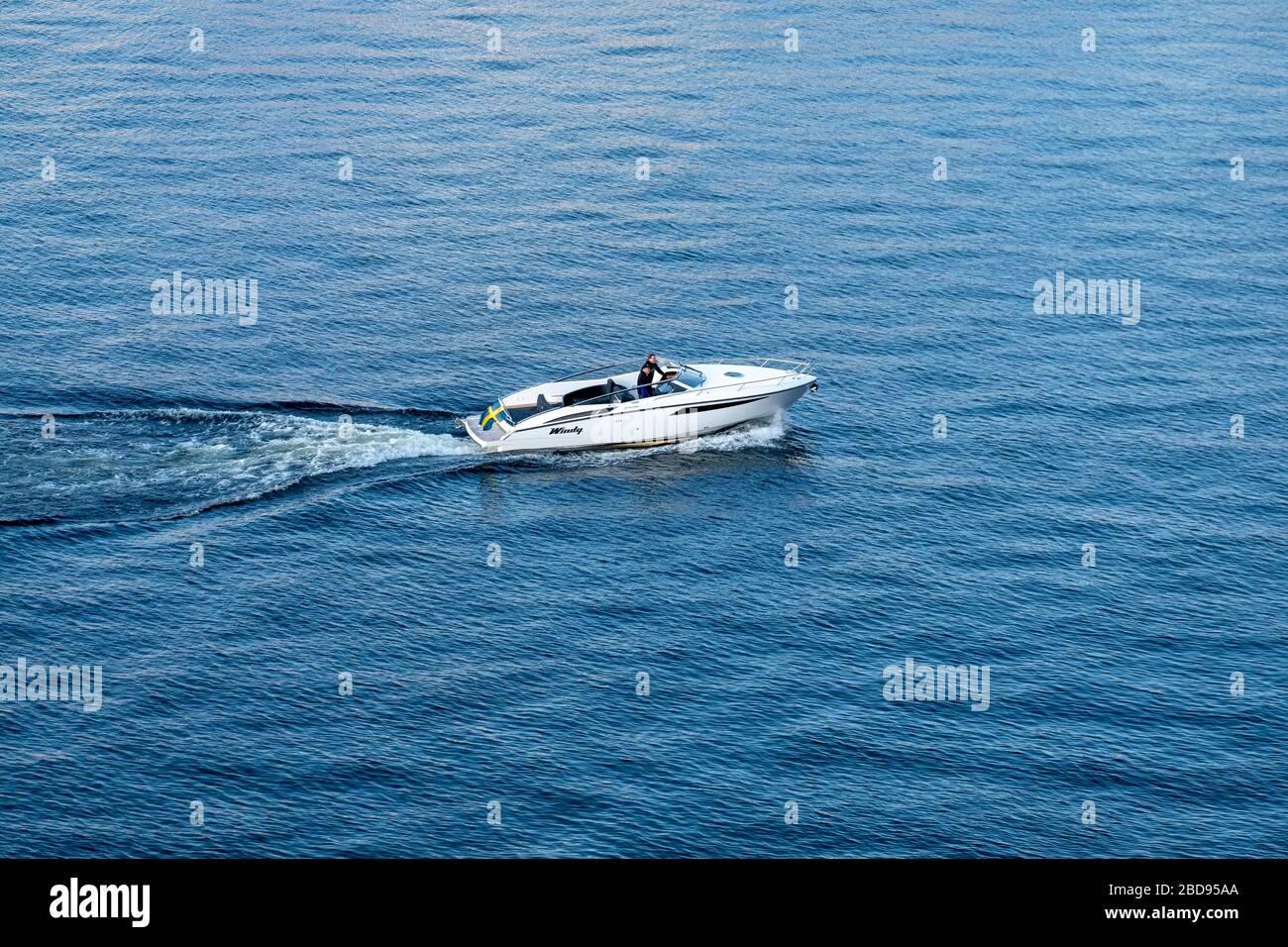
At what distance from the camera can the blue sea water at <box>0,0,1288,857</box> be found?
71.1 meters

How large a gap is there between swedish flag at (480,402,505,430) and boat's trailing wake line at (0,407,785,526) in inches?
60.5

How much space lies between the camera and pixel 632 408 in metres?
96.2

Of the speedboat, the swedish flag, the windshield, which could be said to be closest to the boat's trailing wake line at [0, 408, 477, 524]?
the swedish flag

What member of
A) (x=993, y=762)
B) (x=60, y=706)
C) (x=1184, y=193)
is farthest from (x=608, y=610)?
(x=1184, y=193)

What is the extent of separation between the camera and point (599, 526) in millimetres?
90438

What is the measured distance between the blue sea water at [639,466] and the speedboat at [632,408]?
6.04 feet

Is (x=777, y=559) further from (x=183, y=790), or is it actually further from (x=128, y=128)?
(x=128, y=128)

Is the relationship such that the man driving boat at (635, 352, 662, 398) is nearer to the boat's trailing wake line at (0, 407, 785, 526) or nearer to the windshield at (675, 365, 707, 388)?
the windshield at (675, 365, 707, 388)

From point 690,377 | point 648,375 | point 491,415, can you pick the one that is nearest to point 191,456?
point 491,415

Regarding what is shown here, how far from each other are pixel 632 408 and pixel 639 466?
3.26m

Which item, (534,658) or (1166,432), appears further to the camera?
(1166,432)

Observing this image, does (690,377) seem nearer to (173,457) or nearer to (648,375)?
(648,375)

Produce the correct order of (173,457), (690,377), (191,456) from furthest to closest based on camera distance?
(690,377)
(191,456)
(173,457)
